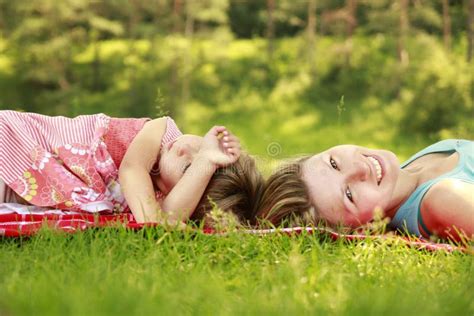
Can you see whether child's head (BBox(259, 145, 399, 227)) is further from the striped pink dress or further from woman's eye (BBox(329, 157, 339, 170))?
the striped pink dress

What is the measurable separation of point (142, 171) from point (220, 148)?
36 cm

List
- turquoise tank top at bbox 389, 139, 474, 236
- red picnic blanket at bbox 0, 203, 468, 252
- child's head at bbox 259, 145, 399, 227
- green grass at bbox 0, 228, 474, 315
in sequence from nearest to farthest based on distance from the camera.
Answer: green grass at bbox 0, 228, 474, 315 → red picnic blanket at bbox 0, 203, 468, 252 → child's head at bbox 259, 145, 399, 227 → turquoise tank top at bbox 389, 139, 474, 236

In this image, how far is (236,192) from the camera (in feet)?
9.73

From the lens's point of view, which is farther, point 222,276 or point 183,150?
point 183,150

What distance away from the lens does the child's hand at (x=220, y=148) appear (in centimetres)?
288

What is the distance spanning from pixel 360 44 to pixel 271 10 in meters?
1.93

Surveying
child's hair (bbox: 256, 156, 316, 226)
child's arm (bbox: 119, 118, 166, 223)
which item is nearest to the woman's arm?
child's hair (bbox: 256, 156, 316, 226)

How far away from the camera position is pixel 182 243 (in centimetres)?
234

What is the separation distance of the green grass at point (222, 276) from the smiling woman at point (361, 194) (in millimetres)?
293

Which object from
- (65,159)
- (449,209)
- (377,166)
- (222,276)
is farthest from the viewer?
(65,159)

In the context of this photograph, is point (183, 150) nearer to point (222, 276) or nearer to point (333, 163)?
point (333, 163)

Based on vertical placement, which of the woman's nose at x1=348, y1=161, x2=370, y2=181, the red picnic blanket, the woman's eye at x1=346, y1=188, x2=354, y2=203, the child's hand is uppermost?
the child's hand

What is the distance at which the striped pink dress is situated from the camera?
2904 mm

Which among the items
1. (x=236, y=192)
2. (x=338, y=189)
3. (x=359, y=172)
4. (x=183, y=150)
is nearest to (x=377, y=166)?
(x=359, y=172)
